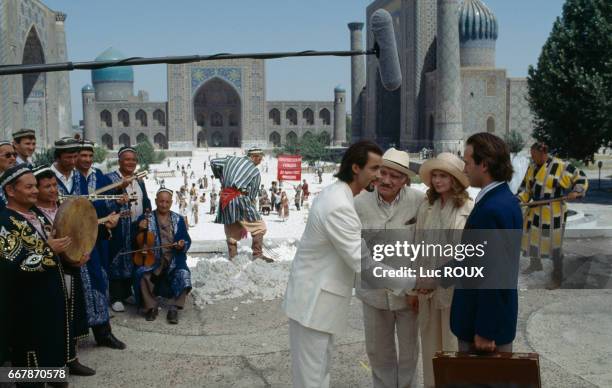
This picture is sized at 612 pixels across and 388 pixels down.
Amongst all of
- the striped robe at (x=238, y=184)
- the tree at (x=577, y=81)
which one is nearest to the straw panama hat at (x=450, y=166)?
the striped robe at (x=238, y=184)

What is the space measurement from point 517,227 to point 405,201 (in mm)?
749

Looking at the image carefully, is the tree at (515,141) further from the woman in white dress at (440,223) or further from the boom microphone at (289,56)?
the woman in white dress at (440,223)

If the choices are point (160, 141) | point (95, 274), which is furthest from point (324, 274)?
point (160, 141)

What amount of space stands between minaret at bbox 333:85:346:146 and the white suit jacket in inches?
2065

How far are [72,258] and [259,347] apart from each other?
125 centimetres

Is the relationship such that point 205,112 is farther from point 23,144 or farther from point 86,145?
point 86,145

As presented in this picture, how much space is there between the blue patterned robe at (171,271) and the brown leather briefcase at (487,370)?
2.54 metres

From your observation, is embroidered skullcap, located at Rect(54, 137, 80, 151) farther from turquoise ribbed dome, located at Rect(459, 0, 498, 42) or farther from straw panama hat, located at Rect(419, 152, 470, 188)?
turquoise ribbed dome, located at Rect(459, 0, 498, 42)

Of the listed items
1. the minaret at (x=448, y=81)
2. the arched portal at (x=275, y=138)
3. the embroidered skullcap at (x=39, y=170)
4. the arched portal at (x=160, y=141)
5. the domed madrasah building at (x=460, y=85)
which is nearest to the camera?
the embroidered skullcap at (x=39, y=170)

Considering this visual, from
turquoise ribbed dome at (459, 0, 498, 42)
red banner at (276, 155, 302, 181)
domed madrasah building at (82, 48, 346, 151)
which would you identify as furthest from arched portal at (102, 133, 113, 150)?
red banner at (276, 155, 302, 181)

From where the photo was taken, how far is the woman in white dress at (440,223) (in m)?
2.76

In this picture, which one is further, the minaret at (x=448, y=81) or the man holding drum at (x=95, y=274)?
the minaret at (x=448, y=81)

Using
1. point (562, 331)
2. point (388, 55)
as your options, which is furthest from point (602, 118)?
point (388, 55)

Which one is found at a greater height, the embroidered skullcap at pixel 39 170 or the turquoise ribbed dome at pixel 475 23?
the turquoise ribbed dome at pixel 475 23
